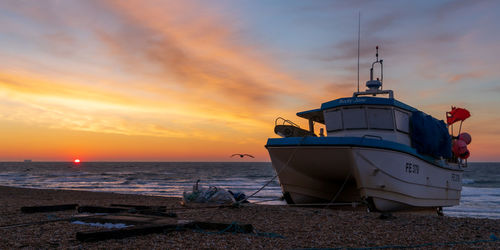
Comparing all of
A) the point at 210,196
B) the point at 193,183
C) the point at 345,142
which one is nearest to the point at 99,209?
the point at 210,196

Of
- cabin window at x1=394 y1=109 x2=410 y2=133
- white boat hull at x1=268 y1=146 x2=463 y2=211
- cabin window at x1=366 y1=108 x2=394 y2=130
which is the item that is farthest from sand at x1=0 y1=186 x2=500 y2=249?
cabin window at x1=394 y1=109 x2=410 y2=133

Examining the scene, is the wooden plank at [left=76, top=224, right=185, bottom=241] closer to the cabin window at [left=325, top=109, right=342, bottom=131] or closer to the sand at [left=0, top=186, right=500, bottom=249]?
the sand at [left=0, top=186, right=500, bottom=249]

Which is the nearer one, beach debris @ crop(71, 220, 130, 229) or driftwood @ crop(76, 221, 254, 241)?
driftwood @ crop(76, 221, 254, 241)

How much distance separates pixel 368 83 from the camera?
59.4 ft

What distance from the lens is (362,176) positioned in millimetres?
13680

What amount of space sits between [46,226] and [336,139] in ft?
28.6

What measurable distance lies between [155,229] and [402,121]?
11179mm

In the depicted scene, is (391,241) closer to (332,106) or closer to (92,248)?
(92,248)

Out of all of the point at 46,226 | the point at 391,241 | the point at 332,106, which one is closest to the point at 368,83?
the point at 332,106

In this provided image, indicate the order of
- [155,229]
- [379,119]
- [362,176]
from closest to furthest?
[155,229]
[362,176]
[379,119]

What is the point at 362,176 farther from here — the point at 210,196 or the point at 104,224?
the point at 104,224

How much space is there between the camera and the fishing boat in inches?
537

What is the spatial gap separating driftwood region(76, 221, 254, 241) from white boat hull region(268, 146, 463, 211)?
6154 mm

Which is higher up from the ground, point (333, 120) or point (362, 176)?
point (333, 120)
